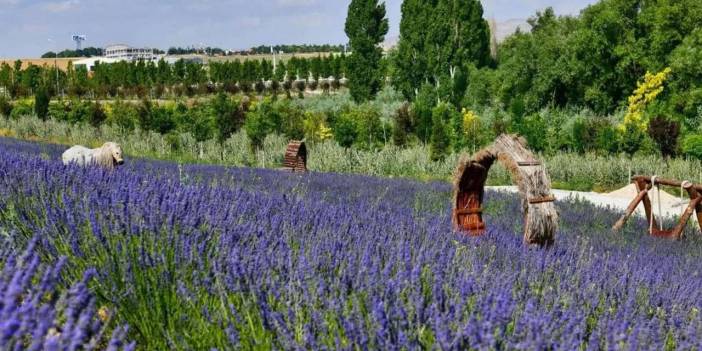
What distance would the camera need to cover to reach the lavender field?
1.88m

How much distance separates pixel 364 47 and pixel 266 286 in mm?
36713

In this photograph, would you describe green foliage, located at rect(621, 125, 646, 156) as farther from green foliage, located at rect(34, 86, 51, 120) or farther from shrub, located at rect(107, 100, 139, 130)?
green foliage, located at rect(34, 86, 51, 120)

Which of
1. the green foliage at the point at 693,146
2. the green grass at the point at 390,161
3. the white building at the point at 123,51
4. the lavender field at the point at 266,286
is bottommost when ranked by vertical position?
the green grass at the point at 390,161

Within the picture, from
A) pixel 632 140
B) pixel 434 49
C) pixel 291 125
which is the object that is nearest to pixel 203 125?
pixel 291 125

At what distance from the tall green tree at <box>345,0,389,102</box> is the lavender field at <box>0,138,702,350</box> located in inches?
1339

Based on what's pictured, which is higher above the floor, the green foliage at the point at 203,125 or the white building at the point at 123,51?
the white building at the point at 123,51

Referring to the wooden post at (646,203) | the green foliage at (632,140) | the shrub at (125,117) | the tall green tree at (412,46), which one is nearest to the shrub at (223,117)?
the shrub at (125,117)

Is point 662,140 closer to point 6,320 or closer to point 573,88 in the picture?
point 573,88

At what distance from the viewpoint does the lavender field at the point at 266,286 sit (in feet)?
6.16

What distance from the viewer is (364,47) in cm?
3831

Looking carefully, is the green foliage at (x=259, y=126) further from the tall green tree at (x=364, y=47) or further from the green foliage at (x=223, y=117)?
the tall green tree at (x=364, y=47)

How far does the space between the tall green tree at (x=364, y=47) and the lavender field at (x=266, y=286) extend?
34.0 metres

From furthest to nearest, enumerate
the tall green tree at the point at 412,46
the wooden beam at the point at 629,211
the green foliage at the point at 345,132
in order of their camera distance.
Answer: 1. the tall green tree at the point at 412,46
2. the green foliage at the point at 345,132
3. the wooden beam at the point at 629,211

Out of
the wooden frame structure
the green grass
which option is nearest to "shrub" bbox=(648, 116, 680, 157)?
the green grass
